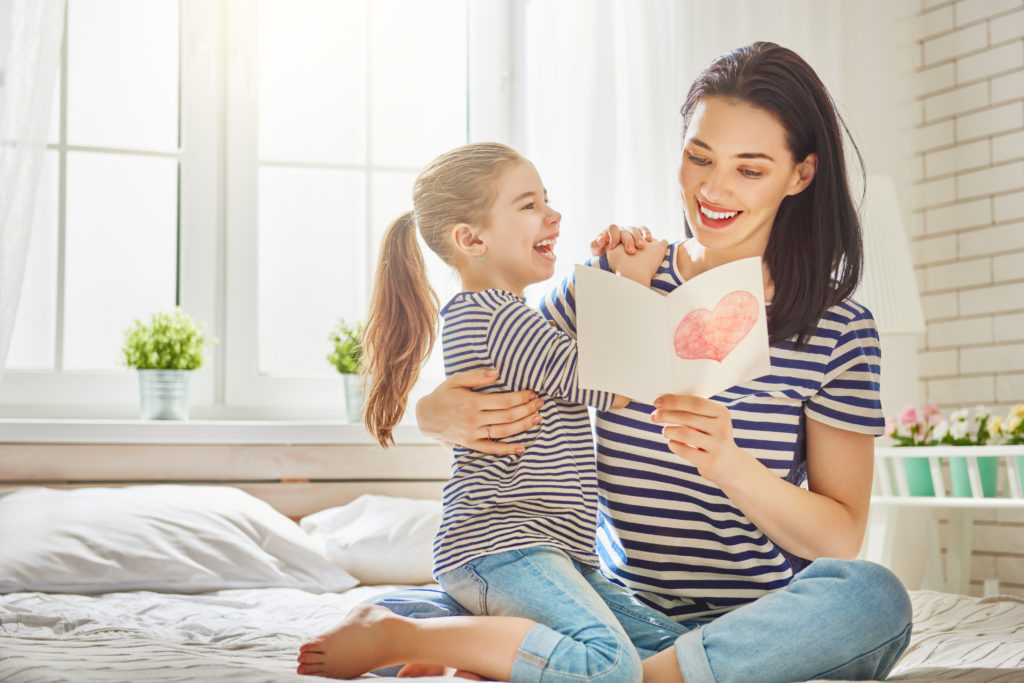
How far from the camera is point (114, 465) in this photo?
2512 millimetres

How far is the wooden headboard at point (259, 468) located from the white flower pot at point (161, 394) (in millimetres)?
163

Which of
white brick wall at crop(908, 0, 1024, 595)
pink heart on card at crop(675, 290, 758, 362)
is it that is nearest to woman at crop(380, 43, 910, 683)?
pink heart on card at crop(675, 290, 758, 362)

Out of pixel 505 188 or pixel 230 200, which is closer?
pixel 505 188

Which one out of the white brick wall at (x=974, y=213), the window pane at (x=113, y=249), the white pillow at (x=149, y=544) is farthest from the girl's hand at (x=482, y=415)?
the white brick wall at (x=974, y=213)

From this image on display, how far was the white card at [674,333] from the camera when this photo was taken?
3.51ft

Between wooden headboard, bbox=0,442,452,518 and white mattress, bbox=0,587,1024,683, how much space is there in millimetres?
520

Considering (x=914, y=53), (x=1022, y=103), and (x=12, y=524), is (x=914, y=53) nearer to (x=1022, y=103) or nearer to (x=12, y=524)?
(x=1022, y=103)

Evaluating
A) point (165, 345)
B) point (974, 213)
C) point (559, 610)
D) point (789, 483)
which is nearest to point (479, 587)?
point (559, 610)

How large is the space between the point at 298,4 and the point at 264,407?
126 centimetres

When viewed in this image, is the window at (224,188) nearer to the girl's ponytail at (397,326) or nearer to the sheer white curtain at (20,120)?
the sheer white curtain at (20,120)

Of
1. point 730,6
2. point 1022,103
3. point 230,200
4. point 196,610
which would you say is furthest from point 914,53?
point 196,610

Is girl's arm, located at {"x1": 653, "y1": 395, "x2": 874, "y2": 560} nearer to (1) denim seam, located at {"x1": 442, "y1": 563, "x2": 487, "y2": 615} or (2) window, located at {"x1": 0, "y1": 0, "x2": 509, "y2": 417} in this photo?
(1) denim seam, located at {"x1": 442, "y1": 563, "x2": 487, "y2": 615}

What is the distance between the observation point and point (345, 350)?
9.44ft

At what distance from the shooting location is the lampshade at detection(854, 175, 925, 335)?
264 cm
